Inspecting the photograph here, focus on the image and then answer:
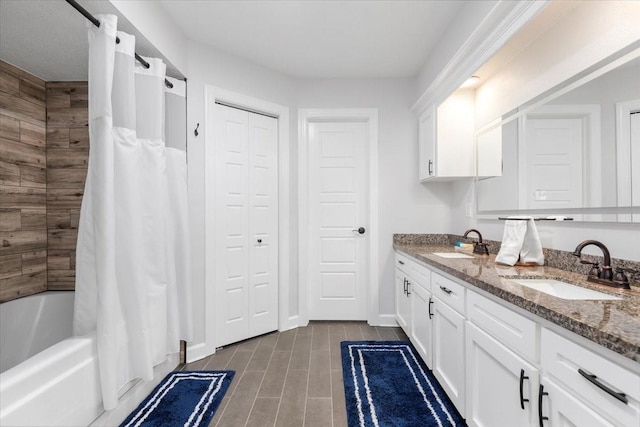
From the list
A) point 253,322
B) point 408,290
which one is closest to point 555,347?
point 408,290

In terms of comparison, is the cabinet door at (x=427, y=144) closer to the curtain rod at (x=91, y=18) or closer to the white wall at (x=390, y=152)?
the white wall at (x=390, y=152)

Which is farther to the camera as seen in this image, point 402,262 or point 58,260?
point 402,262

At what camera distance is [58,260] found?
2467 mm

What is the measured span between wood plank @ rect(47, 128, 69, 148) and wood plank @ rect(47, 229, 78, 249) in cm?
70

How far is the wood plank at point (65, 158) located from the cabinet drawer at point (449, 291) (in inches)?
114

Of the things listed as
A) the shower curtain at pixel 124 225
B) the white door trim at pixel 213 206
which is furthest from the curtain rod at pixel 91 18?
the white door trim at pixel 213 206

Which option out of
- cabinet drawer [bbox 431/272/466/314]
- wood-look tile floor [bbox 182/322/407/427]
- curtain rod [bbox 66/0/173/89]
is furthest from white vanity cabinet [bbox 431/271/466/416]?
curtain rod [bbox 66/0/173/89]

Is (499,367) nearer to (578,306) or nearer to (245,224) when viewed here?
(578,306)

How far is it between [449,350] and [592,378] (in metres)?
1.02

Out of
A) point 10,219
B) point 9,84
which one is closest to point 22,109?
point 9,84

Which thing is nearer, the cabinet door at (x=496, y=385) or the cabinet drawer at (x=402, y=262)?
the cabinet door at (x=496, y=385)

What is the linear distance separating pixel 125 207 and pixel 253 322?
168cm

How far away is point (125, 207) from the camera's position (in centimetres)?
168

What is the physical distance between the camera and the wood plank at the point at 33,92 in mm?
2250
